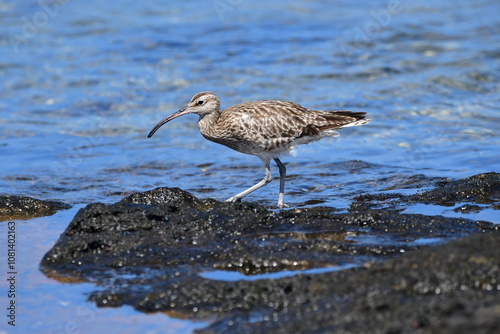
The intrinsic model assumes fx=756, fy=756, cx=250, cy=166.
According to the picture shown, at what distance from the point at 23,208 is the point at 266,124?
327cm

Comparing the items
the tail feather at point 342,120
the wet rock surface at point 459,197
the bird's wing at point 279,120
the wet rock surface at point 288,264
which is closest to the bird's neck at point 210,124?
the bird's wing at point 279,120

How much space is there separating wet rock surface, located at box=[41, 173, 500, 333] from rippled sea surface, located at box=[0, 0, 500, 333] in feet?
1.07

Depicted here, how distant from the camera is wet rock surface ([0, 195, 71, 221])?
29.2ft

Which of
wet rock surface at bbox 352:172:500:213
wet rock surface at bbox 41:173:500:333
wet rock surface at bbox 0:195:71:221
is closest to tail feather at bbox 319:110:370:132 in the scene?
wet rock surface at bbox 352:172:500:213

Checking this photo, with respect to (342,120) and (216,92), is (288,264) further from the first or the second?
(216,92)

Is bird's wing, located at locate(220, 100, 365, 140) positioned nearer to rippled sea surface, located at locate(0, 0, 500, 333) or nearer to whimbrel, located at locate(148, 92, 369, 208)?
whimbrel, located at locate(148, 92, 369, 208)

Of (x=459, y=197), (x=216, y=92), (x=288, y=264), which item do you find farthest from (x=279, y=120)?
(x=216, y=92)

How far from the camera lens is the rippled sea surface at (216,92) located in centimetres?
1075

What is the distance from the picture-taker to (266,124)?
10.0 m

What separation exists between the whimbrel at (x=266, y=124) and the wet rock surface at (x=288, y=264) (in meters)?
1.63

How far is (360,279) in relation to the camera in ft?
18.5

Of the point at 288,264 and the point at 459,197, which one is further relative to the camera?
the point at 459,197

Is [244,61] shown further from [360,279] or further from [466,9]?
[360,279]

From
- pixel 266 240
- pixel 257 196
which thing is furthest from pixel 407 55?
pixel 266 240
